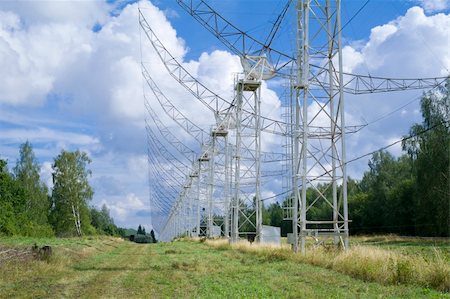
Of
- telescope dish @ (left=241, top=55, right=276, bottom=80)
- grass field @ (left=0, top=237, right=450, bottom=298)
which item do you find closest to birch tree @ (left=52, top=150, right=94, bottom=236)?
telescope dish @ (left=241, top=55, right=276, bottom=80)

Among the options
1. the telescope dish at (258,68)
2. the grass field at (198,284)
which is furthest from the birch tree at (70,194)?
the grass field at (198,284)

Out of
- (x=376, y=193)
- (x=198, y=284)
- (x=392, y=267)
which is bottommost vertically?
(x=198, y=284)

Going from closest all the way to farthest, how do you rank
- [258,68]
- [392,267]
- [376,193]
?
[392,267] → [258,68] → [376,193]

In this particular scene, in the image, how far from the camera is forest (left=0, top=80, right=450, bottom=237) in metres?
54.8

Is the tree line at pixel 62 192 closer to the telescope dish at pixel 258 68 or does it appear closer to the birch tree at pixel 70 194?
the birch tree at pixel 70 194

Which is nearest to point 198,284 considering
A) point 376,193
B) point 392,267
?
point 392,267

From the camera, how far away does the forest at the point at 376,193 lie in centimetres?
5475

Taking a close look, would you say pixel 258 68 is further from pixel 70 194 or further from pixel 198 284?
pixel 70 194

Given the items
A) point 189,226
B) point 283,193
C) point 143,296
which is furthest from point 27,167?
point 143,296

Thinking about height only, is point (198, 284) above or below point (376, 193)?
below

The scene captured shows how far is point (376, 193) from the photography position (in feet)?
255

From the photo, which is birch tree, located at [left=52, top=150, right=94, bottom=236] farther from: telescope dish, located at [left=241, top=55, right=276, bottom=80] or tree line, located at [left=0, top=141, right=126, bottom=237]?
telescope dish, located at [left=241, top=55, right=276, bottom=80]

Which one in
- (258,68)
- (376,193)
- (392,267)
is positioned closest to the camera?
(392,267)

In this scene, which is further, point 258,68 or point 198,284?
point 258,68
